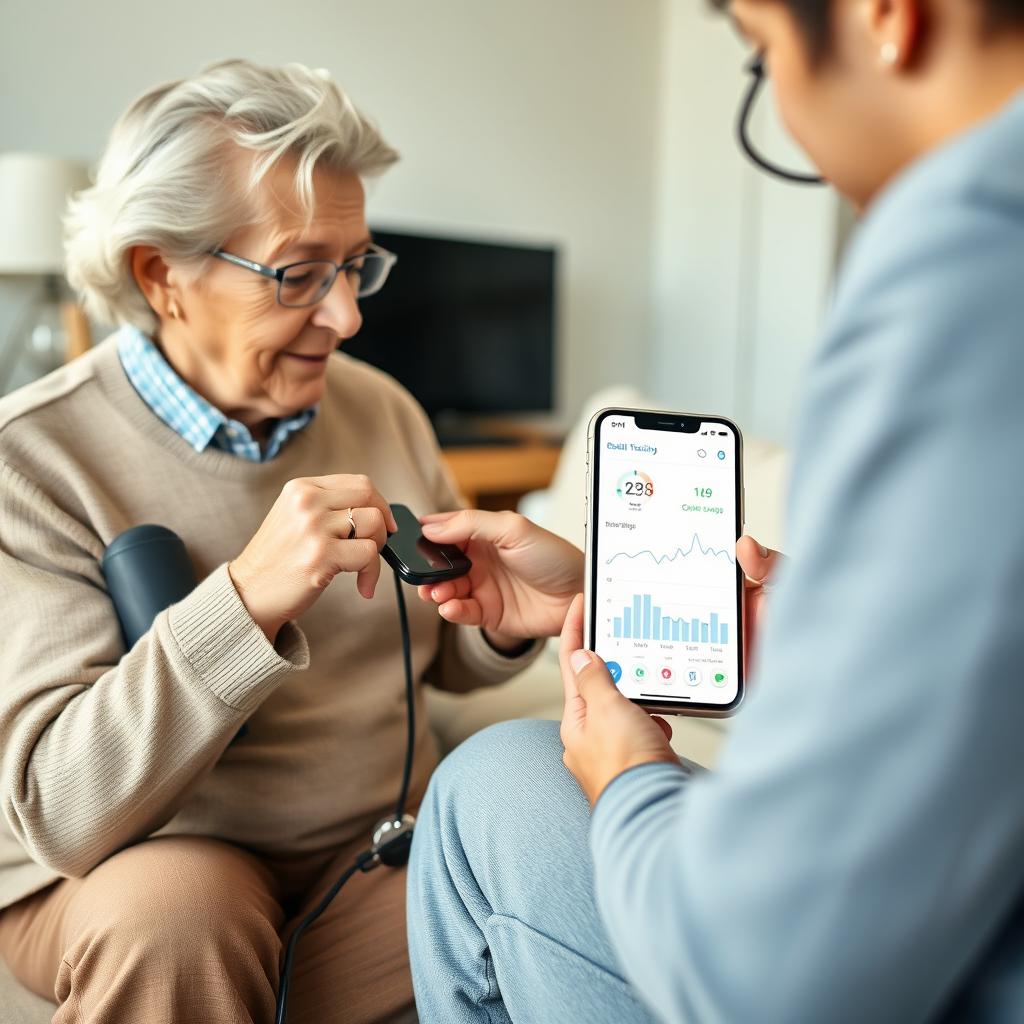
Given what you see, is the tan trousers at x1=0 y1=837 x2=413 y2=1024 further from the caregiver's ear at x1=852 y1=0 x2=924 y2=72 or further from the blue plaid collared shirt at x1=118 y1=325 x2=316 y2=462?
the caregiver's ear at x1=852 y1=0 x2=924 y2=72

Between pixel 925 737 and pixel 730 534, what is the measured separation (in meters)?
0.50

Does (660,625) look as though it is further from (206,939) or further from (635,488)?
(206,939)

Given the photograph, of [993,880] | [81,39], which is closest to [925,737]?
[993,880]

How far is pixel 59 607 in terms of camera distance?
0.85 meters

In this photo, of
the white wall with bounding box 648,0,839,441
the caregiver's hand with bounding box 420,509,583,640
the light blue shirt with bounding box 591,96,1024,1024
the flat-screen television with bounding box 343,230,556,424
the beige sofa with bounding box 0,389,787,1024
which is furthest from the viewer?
the white wall with bounding box 648,0,839,441

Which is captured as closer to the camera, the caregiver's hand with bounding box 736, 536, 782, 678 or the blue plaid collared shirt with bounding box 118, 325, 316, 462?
the caregiver's hand with bounding box 736, 536, 782, 678

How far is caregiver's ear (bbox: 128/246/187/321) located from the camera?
1015 mm

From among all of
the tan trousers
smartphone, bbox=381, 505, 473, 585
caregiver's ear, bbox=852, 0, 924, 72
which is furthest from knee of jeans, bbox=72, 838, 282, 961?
caregiver's ear, bbox=852, 0, 924, 72

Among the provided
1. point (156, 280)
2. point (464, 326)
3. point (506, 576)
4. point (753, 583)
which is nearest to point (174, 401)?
point (156, 280)

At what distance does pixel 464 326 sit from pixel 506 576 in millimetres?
2526

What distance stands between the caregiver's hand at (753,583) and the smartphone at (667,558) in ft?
0.04

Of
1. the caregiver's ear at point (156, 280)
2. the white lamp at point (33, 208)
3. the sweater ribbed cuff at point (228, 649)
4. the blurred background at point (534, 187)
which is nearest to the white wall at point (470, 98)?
the blurred background at point (534, 187)

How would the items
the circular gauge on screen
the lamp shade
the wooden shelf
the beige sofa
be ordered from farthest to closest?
1. the wooden shelf
2. the lamp shade
3. the beige sofa
4. the circular gauge on screen

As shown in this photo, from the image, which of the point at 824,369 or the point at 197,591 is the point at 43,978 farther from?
the point at 824,369
